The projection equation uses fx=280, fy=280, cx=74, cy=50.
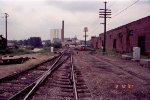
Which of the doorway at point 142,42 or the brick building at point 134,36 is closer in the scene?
the brick building at point 134,36

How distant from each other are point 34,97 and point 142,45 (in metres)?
32.9

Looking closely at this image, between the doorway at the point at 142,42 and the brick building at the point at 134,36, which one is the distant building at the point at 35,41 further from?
the doorway at the point at 142,42

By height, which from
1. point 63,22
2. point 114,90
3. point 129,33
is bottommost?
point 114,90

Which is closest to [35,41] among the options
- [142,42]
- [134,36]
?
[134,36]

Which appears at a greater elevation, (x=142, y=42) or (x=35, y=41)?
(x=35, y=41)

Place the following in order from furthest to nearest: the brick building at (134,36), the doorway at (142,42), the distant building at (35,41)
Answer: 1. the distant building at (35,41)
2. the doorway at (142,42)
3. the brick building at (134,36)

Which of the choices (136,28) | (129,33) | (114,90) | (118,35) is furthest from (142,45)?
(114,90)

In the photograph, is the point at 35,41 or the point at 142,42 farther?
the point at 35,41

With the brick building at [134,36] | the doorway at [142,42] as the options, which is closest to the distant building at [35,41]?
the brick building at [134,36]

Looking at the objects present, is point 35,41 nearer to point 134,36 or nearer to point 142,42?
point 134,36

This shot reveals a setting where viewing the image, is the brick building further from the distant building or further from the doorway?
the distant building

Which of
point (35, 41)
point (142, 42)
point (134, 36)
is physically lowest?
point (142, 42)

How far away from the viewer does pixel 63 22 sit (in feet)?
515

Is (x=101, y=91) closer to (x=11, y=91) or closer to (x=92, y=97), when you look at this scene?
(x=92, y=97)
